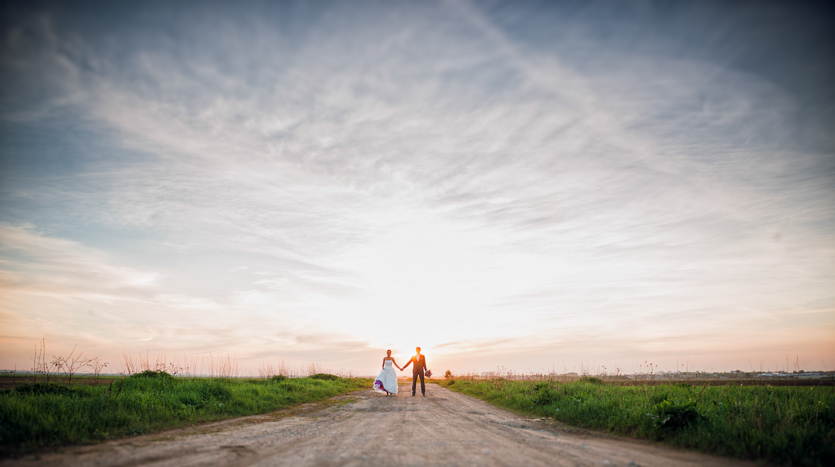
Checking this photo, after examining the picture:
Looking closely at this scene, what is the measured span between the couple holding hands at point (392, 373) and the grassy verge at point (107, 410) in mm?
8061

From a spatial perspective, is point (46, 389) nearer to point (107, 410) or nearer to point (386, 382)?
point (107, 410)

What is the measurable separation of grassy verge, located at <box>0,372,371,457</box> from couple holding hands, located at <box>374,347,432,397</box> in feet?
26.4

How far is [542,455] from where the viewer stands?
6.88m

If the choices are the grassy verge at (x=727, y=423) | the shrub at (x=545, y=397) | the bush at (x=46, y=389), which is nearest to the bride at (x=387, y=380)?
the shrub at (x=545, y=397)

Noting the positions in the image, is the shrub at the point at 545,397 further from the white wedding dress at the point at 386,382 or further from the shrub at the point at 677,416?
the white wedding dress at the point at 386,382

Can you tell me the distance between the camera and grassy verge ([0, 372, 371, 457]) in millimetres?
7584

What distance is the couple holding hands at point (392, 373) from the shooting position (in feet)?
75.3

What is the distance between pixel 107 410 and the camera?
9.68 metres

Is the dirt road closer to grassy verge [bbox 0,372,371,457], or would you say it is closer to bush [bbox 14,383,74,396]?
grassy verge [bbox 0,372,371,457]

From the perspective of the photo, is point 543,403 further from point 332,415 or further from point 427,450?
point 427,450

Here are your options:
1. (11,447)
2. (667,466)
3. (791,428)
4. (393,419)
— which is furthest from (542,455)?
(11,447)

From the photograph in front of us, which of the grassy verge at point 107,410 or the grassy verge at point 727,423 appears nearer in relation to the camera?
the grassy verge at point 727,423

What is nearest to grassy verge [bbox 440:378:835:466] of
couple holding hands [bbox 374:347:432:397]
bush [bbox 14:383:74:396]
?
couple holding hands [bbox 374:347:432:397]

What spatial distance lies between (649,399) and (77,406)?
15.8 meters
